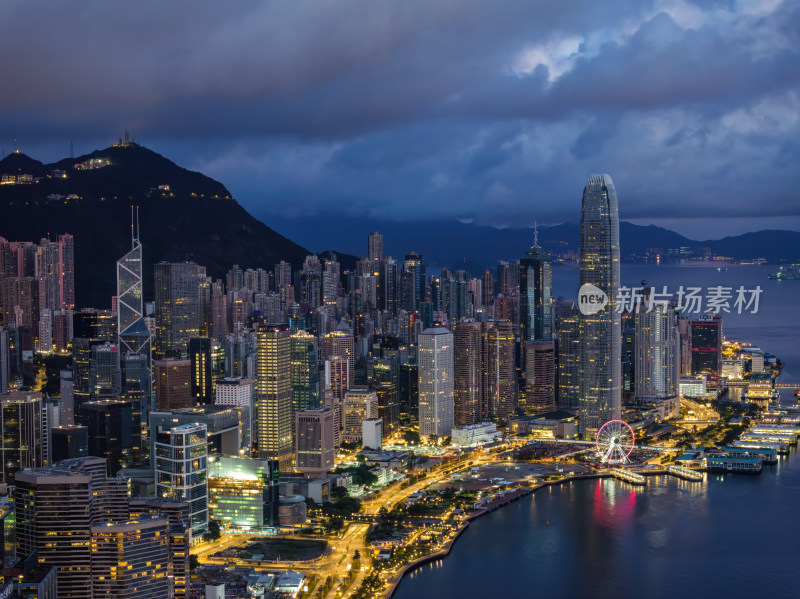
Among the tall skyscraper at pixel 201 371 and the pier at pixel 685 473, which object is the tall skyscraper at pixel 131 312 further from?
the pier at pixel 685 473

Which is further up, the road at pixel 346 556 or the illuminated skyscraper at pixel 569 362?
the illuminated skyscraper at pixel 569 362

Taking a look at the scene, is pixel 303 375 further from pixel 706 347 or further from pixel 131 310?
pixel 706 347

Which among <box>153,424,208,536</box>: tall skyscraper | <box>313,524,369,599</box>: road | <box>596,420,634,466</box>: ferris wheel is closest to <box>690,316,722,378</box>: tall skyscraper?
<box>596,420,634,466</box>: ferris wheel

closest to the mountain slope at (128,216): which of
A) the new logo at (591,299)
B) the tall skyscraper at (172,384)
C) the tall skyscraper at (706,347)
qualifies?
the tall skyscraper at (172,384)

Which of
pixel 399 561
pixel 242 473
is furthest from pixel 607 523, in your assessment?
pixel 242 473

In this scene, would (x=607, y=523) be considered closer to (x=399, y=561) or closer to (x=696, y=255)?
(x=399, y=561)

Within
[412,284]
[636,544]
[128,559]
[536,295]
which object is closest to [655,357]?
[536,295]

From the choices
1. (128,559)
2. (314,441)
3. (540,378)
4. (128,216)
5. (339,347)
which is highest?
(128,216)

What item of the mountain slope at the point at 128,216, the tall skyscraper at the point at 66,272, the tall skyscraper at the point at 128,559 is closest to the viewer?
the tall skyscraper at the point at 128,559
